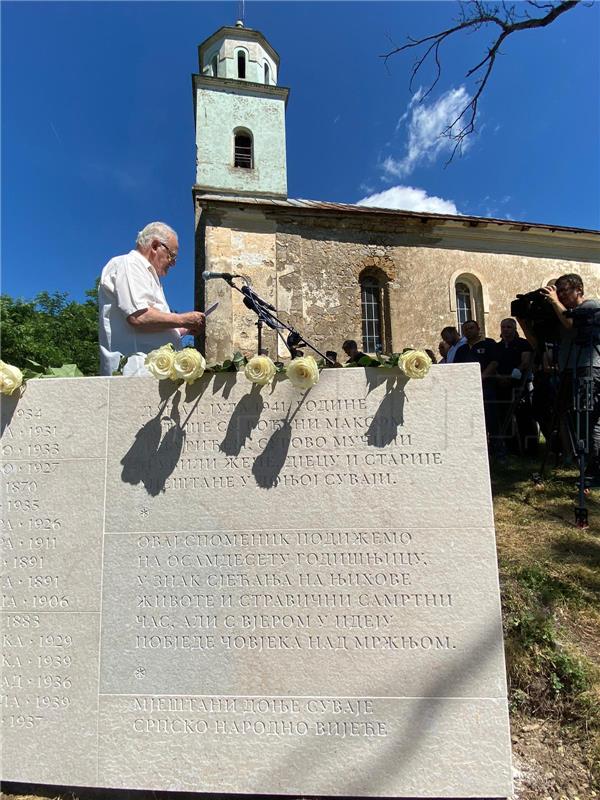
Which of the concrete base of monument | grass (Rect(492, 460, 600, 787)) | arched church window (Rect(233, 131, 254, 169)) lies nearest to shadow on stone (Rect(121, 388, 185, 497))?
the concrete base of monument

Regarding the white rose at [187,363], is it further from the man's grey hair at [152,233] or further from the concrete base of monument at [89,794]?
the concrete base of monument at [89,794]

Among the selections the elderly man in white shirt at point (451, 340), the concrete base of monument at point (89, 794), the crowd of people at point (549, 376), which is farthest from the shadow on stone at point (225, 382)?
the elderly man in white shirt at point (451, 340)

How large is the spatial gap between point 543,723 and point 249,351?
36.8ft

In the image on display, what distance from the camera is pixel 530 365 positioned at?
6082mm

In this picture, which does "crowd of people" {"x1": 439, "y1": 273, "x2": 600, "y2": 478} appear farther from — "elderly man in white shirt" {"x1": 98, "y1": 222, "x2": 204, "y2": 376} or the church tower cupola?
the church tower cupola

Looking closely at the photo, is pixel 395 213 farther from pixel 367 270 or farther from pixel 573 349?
pixel 573 349

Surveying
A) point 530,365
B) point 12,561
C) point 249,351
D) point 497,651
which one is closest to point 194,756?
point 12,561

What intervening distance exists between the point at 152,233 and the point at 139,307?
56cm

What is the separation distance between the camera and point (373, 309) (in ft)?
48.3

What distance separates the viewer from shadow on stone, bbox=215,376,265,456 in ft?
9.05

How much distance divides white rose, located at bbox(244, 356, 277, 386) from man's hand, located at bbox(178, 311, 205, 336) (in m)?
0.62

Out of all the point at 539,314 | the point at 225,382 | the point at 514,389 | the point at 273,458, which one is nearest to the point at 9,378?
the point at 225,382

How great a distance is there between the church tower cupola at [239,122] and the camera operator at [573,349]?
1321cm

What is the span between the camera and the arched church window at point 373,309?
1452cm
